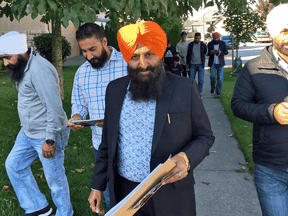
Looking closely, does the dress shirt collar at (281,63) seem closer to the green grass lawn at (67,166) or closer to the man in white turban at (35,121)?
the man in white turban at (35,121)

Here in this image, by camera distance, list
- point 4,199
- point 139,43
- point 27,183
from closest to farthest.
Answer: point 139,43 → point 27,183 → point 4,199

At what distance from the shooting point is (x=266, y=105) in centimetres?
228

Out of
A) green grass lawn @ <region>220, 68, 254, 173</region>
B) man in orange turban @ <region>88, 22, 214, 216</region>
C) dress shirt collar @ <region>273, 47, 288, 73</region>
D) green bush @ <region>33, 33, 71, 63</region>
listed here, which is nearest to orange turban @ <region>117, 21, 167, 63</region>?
man in orange turban @ <region>88, 22, 214, 216</region>

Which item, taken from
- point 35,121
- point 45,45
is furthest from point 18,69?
point 45,45

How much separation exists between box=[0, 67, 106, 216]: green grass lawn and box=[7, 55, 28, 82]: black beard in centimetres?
20

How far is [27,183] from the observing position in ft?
11.7

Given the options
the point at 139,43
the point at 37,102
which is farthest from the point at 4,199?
the point at 139,43

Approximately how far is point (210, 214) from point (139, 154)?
2.19 m

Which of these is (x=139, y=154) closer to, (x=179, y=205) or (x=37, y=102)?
(x=179, y=205)

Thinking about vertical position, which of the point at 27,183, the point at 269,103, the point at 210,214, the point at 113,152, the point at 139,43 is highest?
the point at 139,43

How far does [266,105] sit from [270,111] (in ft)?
0.31

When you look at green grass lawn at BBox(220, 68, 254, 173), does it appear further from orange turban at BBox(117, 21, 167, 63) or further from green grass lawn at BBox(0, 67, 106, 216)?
orange turban at BBox(117, 21, 167, 63)

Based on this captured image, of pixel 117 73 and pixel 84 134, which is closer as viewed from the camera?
pixel 117 73

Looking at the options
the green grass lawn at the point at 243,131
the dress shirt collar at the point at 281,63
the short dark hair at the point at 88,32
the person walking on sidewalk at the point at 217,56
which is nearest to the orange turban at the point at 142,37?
the dress shirt collar at the point at 281,63
